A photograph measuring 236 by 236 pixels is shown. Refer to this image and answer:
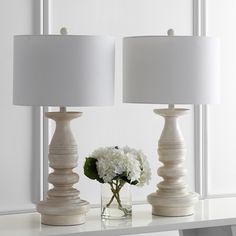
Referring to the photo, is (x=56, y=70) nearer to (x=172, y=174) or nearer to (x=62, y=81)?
(x=62, y=81)

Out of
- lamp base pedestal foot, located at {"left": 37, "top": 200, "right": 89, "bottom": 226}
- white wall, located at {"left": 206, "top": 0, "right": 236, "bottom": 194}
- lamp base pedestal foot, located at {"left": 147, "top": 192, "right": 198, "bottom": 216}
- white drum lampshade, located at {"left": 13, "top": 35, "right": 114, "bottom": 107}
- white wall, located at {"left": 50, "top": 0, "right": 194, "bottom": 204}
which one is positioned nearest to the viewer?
white drum lampshade, located at {"left": 13, "top": 35, "right": 114, "bottom": 107}

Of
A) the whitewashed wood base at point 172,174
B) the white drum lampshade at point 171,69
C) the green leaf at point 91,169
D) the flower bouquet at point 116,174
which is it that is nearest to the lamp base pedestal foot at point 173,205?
the whitewashed wood base at point 172,174

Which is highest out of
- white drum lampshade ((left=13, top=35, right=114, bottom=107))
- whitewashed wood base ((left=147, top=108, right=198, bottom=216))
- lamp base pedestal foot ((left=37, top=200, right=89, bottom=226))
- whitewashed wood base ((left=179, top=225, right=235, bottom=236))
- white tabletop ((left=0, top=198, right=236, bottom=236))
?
white drum lampshade ((left=13, top=35, right=114, bottom=107))

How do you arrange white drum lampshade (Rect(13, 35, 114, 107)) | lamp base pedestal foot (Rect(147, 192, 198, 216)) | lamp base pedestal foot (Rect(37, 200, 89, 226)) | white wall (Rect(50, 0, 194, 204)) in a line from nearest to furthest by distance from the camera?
1. white drum lampshade (Rect(13, 35, 114, 107))
2. lamp base pedestal foot (Rect(37, 200, 89, 226))
3. lamp base pedestal foot (Rect(147, 192, 198, 216))
4. white wall (Rect(50, 0, 194, 204))

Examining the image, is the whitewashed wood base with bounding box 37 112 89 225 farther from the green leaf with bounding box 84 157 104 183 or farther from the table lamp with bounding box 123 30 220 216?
the table lamp with bounding box 123 30 220 216

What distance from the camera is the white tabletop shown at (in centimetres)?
221

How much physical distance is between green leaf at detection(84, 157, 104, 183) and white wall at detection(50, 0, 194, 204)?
13.4 inches

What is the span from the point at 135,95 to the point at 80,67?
25cm

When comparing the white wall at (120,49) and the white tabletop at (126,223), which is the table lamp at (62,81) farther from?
the white wall at (120,49)

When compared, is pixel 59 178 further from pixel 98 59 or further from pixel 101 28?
pixel 101 28

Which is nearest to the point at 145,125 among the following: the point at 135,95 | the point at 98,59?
the point at 135,95

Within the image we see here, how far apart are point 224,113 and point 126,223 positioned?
2.78 feet

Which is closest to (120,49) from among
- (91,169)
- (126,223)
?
(91,169)

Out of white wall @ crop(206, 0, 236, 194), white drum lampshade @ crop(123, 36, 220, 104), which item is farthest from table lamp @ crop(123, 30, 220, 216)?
white wall @ crop(206, 0, 236, 194)
